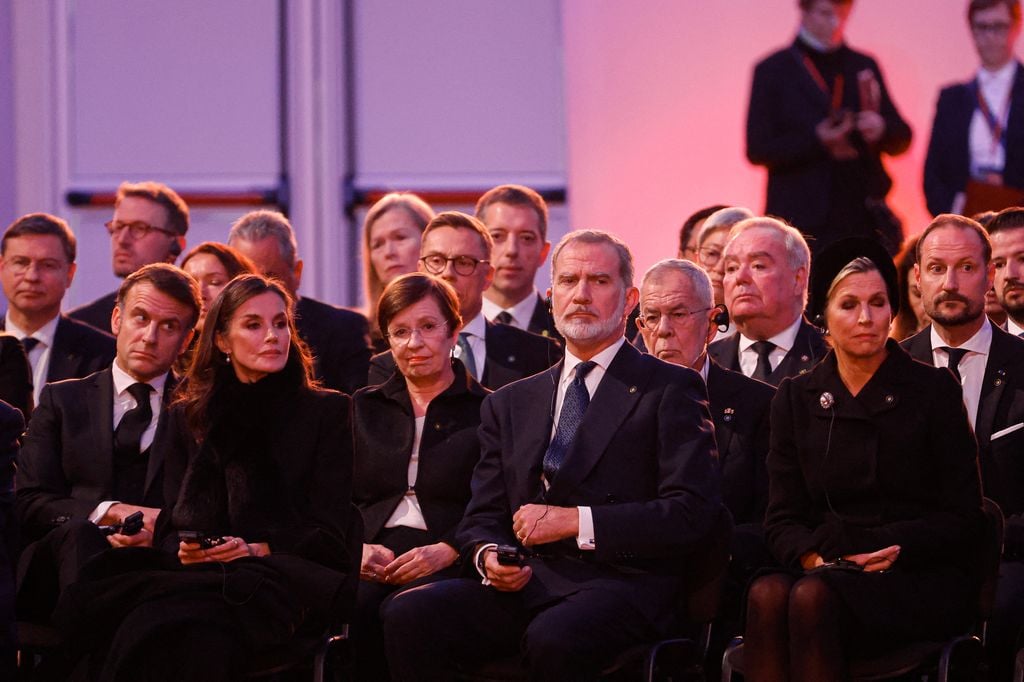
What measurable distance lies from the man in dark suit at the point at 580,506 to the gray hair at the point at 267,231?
78.0 inches

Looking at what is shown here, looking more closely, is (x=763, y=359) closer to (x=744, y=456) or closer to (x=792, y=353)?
(x=792, y=353)

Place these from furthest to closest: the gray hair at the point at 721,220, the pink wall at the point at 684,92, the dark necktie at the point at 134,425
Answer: the pink wall at the point at 684,92, the gray hair at the point at 721,220, the dark necktie at the point at 134,425

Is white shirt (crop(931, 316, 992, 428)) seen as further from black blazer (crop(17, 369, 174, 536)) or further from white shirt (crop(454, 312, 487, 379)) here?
black blazer (crop(17, 369, 174, 536))

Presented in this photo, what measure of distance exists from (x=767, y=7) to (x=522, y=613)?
4.12m

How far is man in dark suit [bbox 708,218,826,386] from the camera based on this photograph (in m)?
4.95

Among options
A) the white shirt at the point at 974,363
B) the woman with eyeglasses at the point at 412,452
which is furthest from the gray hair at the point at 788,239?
the woman with eyeglasses at the point at 412,452

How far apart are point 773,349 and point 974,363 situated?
686 millimetres

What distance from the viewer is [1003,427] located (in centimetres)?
436

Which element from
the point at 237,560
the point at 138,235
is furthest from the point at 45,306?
the point at 237,560

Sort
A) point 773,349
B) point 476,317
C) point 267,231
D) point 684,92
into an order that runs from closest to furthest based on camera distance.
Result: point 773,349 < point 476,317 < point 267,231 < point 684,92

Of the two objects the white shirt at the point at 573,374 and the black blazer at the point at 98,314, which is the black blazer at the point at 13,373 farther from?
the white shirt at the point at 573,374

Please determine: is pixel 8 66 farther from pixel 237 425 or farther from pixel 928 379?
pixel 928 379

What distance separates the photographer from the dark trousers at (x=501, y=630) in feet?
12.1

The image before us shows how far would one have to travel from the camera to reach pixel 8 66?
816cm
